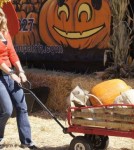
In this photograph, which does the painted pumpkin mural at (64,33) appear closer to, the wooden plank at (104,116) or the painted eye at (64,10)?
the painted eye at (64,10)

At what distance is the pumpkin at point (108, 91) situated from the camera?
5855 mm

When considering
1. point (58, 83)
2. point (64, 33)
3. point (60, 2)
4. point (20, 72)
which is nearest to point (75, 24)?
point (64, 33)

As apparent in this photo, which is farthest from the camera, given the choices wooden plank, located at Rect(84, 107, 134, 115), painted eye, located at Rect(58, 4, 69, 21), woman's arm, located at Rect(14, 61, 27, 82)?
painted eye, located at Rect(58, 4, 69, 21)

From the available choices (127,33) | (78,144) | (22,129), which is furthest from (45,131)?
(127,33)

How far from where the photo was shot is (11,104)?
606 centimetres

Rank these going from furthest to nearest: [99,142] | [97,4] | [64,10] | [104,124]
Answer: [64,10] < [97,4] < [99,142] < [104,124]

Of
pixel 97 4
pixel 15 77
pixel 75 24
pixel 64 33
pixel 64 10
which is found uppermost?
pixel 97 4

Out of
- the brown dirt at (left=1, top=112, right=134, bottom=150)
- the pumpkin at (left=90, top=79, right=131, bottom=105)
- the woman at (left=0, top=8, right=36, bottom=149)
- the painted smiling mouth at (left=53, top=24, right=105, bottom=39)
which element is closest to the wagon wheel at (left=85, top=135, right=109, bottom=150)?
the brown dirt at (left=1, top=112, right=134, bottom=150)

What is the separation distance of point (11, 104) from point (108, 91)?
1.25m

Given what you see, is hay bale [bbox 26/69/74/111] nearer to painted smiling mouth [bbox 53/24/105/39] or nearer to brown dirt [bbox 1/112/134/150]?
painted smiling mouth [bbox 53/24/105/39]

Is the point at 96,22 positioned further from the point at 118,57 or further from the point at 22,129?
the point at 22,129

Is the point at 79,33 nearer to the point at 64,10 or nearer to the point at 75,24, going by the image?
the point at 75,24

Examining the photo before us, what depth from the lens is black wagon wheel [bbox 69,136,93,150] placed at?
5.75 metres

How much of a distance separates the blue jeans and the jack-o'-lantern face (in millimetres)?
3248
